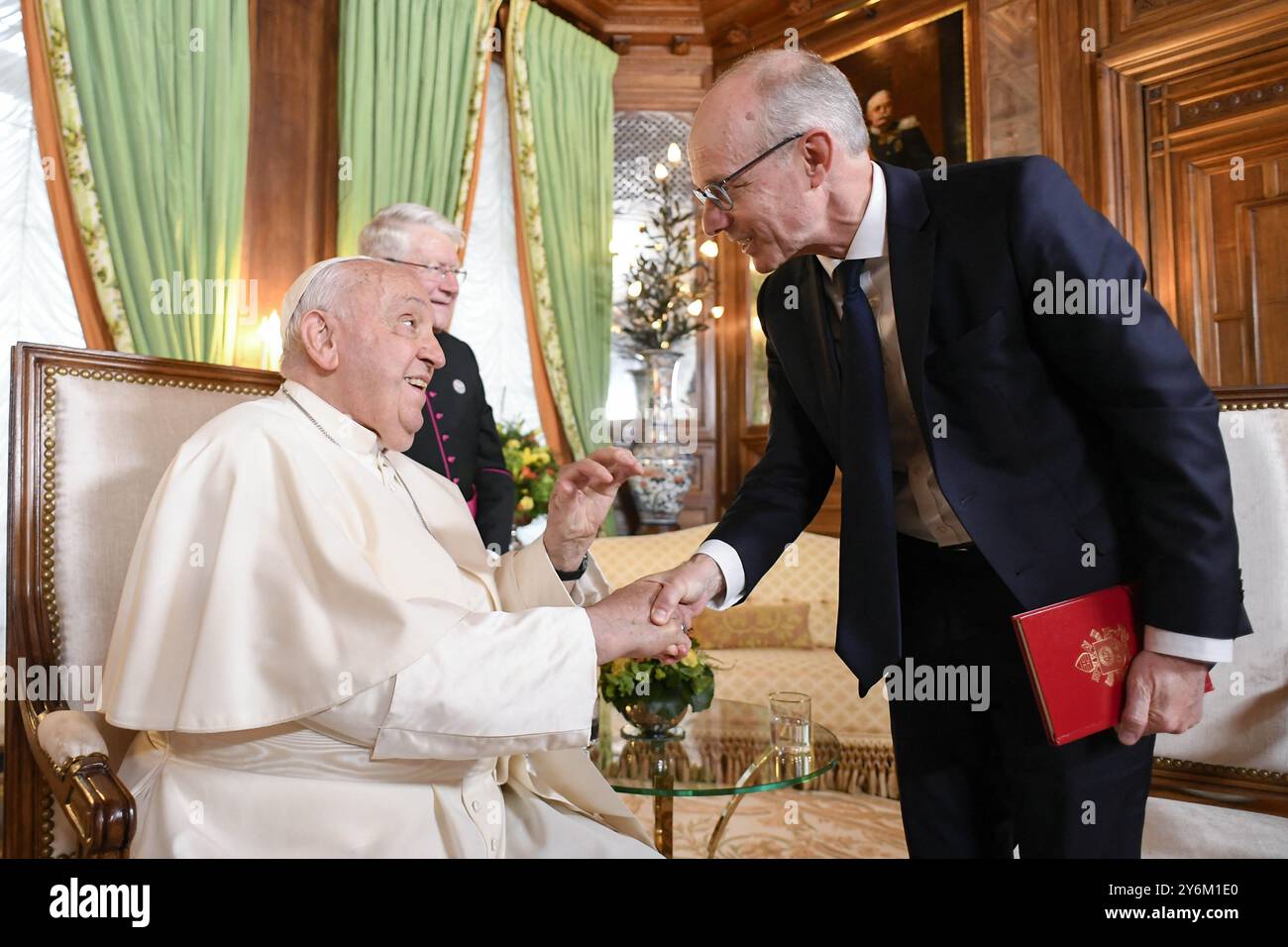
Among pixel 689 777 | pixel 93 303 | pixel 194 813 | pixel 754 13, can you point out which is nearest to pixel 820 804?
pixel 689 777

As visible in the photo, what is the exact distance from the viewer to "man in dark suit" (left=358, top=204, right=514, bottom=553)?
299 centimetres

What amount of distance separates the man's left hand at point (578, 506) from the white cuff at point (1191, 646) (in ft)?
3.34

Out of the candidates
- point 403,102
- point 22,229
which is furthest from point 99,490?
point 403,102

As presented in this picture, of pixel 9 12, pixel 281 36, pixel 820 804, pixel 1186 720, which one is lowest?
pixel 820 804

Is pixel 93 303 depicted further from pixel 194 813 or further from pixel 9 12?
pixel 194 813

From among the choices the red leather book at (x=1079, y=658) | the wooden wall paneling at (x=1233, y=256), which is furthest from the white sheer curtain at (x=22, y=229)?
the wooden wall paneling at (x=1233, y=256)

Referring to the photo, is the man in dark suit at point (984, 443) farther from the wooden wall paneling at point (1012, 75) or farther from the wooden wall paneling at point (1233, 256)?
the wooden wall paneling at point (1012, 75)

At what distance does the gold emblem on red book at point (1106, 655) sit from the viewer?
1394 mm

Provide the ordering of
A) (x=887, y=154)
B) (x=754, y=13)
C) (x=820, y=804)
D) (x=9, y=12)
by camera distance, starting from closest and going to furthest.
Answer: (x=9, y=12), (x=820, y=804), (x=887, y=154), (x=754, y=13)

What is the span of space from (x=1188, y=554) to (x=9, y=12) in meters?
4.82

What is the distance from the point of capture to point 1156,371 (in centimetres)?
134

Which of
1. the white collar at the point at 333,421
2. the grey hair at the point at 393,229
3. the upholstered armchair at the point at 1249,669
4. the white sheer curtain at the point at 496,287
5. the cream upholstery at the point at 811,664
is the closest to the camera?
the white collar at the point at 333,421

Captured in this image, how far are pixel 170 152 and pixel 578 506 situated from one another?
344 centimetres

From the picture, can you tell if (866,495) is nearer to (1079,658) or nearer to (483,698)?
(1079,658)
